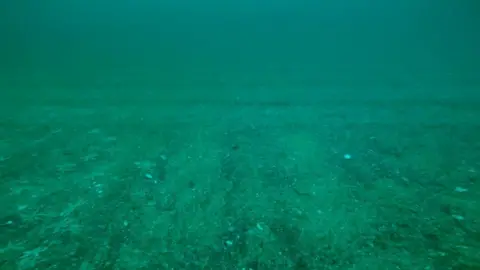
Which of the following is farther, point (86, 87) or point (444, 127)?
point (86, 87)

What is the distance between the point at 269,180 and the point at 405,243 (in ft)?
3.99

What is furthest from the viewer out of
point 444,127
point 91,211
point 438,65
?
point 438,65

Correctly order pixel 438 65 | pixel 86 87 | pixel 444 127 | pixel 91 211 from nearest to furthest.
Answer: pixel 91 211, pixel 444 127, pixel 86 87, pixel 438 65

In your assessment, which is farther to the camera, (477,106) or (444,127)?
(477,106)

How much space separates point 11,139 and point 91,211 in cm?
185

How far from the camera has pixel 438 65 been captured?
6.71 meters

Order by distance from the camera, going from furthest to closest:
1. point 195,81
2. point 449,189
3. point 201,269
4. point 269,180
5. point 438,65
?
point 438,65 < point 195,81 < point 269,180 < point 449,189 < point 201,269

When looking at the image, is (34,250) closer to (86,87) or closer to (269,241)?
(269,241)

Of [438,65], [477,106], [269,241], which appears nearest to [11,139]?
[269,241]

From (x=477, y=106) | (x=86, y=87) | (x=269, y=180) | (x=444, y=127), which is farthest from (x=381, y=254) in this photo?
(x=86, y=87)

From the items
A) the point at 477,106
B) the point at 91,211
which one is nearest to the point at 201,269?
the point at 91,211

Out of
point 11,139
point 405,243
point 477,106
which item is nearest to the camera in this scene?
point 405,243

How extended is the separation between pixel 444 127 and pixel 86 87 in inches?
221

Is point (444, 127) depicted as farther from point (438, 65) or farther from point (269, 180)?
point (438, 65)
